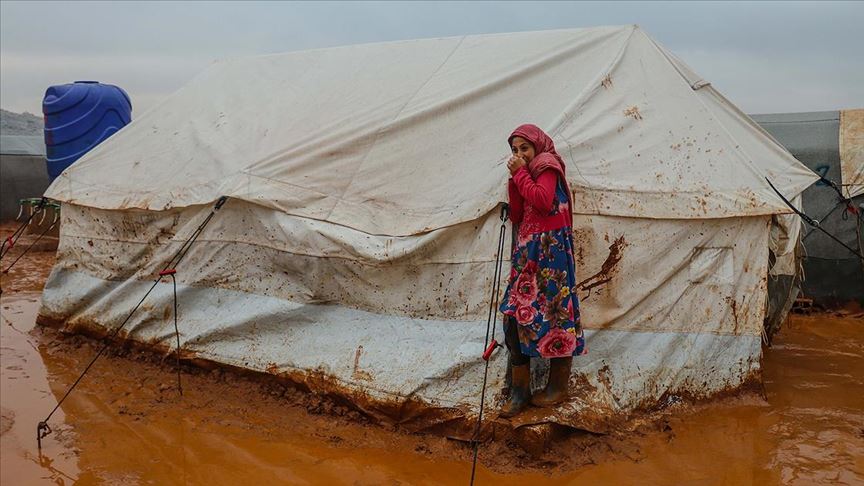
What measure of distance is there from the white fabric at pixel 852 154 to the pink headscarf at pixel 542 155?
15.2 feet

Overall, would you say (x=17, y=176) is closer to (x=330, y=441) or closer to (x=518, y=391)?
(x=330, y=441)

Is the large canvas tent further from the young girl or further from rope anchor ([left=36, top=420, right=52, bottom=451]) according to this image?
rope anchor ([left=36, top=420, right=52, bottom=451])

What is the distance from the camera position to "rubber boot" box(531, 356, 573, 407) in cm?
384

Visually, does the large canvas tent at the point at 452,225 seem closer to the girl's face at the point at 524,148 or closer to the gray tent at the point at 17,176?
the girl's face at the point at 524,148

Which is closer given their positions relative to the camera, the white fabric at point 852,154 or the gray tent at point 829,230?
the white fabric at point 852,154

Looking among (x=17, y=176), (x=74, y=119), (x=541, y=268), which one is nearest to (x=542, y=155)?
(x=541, y=268)

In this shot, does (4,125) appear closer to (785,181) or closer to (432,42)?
(432,42)

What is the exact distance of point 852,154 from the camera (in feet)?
23.4

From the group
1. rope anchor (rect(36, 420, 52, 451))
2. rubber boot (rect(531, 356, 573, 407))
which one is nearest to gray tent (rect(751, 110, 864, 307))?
rubber boot (rect(531, 356, 573, 407))

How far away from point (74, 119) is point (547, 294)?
7.82 meters

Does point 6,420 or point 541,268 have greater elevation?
point 541,268

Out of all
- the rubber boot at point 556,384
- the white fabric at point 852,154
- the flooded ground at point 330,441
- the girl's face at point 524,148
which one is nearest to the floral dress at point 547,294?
the rubber boot at point 556,384

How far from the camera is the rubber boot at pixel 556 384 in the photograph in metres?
3.84

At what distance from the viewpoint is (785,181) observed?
474 centimetres
